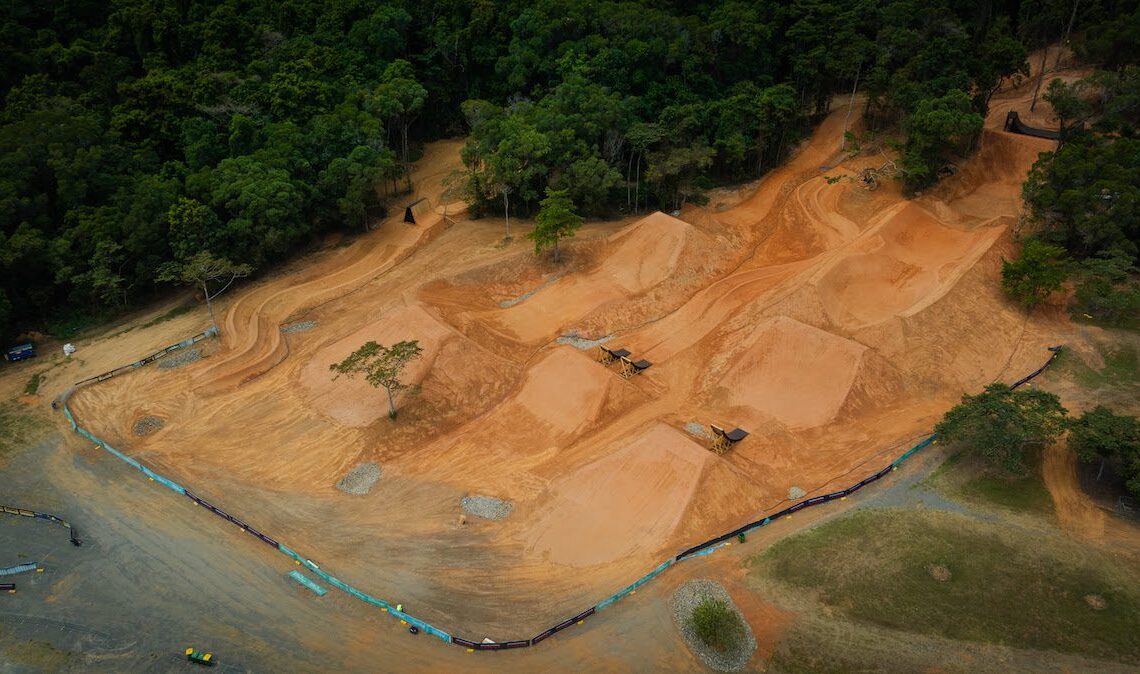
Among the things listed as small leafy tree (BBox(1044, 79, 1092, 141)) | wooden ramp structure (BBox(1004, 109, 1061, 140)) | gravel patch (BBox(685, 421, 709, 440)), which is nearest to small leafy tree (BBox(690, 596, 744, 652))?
gravel patch (BBox(685, 421, 709, 440))

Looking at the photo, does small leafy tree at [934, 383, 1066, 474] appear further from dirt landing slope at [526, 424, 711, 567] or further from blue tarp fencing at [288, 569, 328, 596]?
blue tarp fencing at [288, 569, 328, 596]

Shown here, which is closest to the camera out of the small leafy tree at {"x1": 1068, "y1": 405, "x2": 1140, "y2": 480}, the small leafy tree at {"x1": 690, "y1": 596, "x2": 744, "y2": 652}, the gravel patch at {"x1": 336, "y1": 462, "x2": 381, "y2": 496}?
the small leafy tree at {"x1": 690, "y1": 596, "x2": 744, "y2": 652}

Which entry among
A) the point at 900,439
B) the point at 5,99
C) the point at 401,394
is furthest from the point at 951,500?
the point at 5,99

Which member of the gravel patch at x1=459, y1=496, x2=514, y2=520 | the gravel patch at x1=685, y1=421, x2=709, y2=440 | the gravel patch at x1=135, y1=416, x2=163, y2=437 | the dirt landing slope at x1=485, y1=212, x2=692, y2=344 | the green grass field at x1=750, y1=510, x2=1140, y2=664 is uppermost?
the dirt landing slope at x1=485, y1=212, x2=692, y2=344

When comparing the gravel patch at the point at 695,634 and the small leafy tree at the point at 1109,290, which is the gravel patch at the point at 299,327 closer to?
the gravel patch at the point at 695,634

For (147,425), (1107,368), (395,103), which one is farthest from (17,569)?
(1107,368)

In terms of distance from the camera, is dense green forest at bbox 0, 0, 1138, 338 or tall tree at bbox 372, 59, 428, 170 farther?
tall tree at bbox 372, 59, 428, 170

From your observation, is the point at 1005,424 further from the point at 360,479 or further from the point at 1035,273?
the point at 360,479
